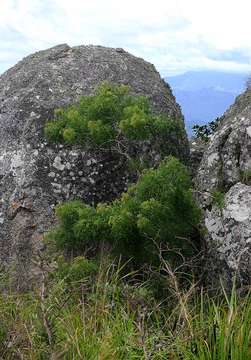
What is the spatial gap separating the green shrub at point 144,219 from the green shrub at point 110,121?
0.75 meters

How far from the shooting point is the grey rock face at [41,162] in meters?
9.30

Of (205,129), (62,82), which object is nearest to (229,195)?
(62,82)

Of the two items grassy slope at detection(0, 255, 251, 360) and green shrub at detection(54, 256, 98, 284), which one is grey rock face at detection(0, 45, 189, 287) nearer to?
green shrub at detection(54, 256, 98, 284)

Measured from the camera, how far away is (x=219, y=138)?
8.36m

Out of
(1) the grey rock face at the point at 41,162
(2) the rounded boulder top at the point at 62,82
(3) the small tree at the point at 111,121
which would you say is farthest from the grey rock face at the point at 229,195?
(2) the rounded boulder top at the point at 62,82

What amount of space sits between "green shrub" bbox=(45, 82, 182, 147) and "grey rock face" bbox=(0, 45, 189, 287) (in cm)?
49

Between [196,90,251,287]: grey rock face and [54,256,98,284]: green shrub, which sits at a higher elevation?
[196,90,251,287]: grey rock face

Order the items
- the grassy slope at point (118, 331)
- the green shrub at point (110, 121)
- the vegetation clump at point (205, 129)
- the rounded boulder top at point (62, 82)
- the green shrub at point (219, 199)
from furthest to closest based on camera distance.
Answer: the vegetation clump at point (205, 129) < the rounded boulder top at point (62, 82) < the green shrub at point (110, 121) < the green shrub at point (219, 199) < the grassy slope at point (118, 331)

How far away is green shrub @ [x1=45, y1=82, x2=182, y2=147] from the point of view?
27.4 ft

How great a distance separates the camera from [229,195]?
7.68 m

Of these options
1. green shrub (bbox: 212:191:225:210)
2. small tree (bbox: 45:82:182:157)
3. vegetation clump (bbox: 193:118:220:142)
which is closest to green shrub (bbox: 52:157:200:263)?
green shrub (bbox: 212:191:225:210)

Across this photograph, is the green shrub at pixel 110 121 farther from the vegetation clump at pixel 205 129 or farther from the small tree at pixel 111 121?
the vegetation clump at pixel 205 129

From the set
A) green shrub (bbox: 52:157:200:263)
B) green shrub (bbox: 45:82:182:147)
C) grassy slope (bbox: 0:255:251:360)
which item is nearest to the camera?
grassy slope (bbox: 0:255:251:360)

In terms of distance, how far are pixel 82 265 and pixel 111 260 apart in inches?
19.2
